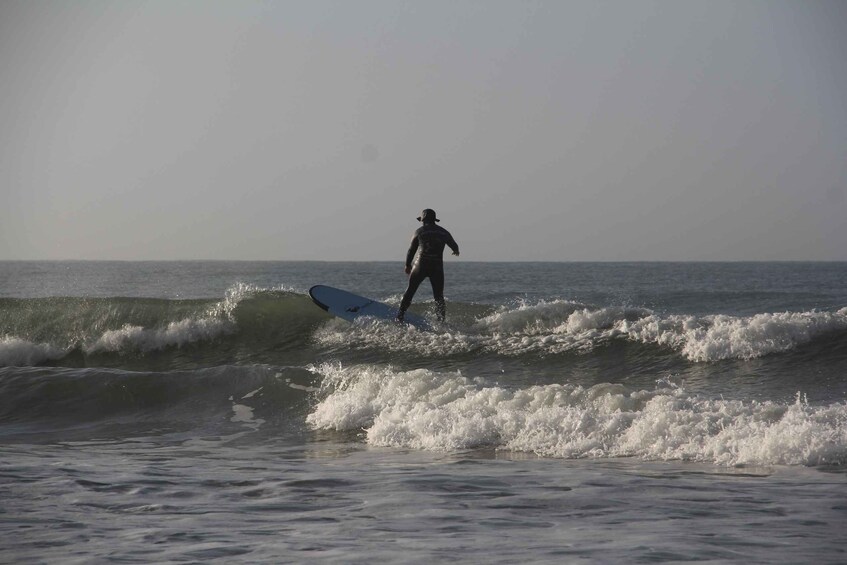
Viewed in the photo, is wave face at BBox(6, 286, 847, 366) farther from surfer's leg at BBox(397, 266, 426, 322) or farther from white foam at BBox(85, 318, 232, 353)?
surfer's leg at BBox(397, 266, 426, 322)

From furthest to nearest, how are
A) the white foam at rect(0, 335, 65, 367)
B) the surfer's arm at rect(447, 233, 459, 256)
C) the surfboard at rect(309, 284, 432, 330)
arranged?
the white foam at rect(0, 335, 65, 367) → the surfboard at rect(309, 284, 432, 330) → the surfer's arm at rect(447, 233, 459, 256)

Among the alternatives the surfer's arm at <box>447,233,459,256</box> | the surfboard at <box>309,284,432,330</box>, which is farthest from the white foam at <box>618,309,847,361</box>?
the surfboard at <box>309,284,432,330</box>

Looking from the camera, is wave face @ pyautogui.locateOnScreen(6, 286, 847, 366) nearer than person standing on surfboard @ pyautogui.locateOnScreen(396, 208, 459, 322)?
Yes

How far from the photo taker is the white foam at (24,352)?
1791 centimetres

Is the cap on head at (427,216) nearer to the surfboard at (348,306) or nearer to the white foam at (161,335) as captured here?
the surfboard at (348,306)

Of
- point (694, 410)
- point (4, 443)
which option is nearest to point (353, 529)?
point (694, 410)

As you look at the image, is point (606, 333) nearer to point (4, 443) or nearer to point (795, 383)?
point (795, 383)

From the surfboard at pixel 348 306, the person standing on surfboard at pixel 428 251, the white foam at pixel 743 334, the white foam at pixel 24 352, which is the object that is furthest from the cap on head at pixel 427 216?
the white foam at pixel 24 352

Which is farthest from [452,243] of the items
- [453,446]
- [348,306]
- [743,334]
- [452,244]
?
[453,446]

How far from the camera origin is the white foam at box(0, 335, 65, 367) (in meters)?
17.9

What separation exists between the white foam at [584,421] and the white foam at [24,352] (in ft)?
30.0

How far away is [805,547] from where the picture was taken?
5.13m

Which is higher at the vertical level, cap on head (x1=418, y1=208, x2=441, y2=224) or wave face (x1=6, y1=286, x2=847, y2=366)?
cap on head (x1=418, y1=208, x2=441, y2=224)

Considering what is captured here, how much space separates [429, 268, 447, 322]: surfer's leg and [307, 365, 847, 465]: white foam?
433cm
